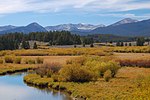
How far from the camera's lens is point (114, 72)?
56719mm

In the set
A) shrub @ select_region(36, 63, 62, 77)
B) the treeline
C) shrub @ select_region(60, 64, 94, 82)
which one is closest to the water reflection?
shrub @ select_region(36, 63, 62, 77)

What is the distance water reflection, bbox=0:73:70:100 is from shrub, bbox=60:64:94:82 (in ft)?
15.0

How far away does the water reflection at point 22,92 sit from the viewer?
142ft

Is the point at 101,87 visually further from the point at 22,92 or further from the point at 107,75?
the point at 22,92

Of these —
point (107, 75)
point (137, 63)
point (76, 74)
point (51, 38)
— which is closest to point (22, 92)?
point (76, 74)

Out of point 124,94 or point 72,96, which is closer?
point 124,94

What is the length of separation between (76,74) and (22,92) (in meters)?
8.48

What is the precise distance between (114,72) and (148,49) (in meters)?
60.0

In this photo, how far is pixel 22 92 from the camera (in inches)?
1849

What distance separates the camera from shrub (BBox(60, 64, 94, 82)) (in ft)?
168

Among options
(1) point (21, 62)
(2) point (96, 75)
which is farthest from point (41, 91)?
(1) point (21, 62)

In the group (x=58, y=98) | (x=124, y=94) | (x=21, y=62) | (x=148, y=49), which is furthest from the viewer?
(x=148, y=49)

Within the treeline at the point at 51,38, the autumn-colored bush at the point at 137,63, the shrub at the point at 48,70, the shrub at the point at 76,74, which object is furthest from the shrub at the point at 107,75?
the treeline at the point at 51,38

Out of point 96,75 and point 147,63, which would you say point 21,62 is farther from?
point 96,75
